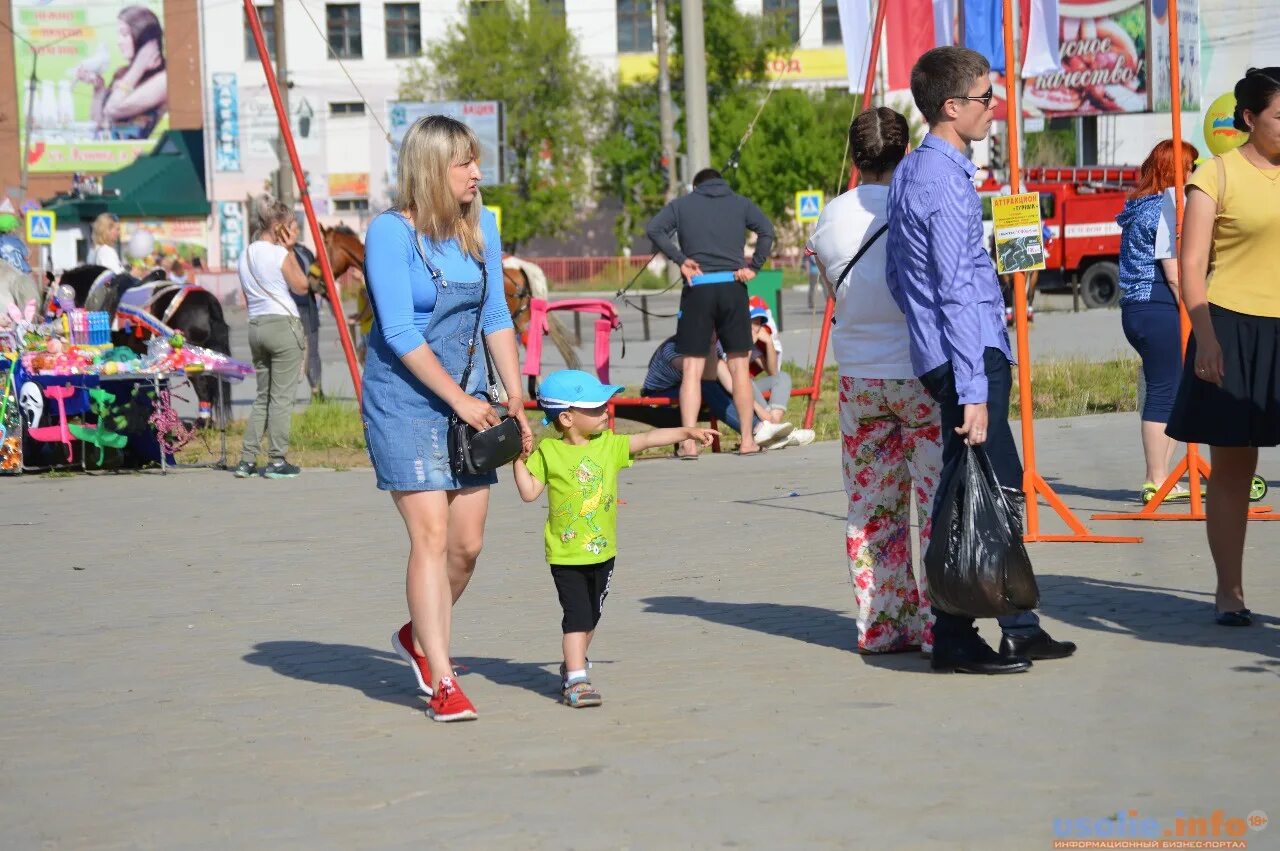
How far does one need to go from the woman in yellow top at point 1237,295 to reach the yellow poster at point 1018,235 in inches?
→ 51.5

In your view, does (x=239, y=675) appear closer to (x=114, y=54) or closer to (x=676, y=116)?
(x=676, y=116)

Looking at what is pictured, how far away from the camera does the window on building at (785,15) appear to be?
61125 mm

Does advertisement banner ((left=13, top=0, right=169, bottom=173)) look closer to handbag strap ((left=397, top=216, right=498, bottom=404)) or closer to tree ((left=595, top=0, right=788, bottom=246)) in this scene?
tree ((left=595, top=0, right=788, bottom=246))

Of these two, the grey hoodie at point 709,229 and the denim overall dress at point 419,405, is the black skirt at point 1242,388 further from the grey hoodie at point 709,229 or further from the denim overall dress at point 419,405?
the grey hoodie at point 709,229

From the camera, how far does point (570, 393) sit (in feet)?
18.0

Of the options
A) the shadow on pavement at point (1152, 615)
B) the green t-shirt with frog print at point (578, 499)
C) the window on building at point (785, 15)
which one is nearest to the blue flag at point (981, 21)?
the shadow on pavement at point (1152, 615)

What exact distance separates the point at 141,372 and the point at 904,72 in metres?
5.65

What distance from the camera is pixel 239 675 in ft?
20.4

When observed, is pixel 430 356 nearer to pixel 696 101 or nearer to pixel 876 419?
pixel 876 419

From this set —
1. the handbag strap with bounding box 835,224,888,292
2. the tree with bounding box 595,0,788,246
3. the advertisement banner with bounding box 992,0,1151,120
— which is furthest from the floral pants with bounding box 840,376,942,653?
the tree with bounding box 595,0,788,246

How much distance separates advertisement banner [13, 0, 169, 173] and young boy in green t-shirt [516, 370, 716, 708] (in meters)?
64.6

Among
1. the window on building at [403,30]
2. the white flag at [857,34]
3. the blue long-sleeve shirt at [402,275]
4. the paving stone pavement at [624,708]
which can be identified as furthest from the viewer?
the window on building at [403,30]

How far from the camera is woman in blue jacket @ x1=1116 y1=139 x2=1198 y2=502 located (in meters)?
8.66

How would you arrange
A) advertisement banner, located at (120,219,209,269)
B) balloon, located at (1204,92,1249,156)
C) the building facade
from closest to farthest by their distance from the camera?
balloon, located at (1204,92,1249,156)
advertisement banner, located at (120,219,209,269)
the building facade
